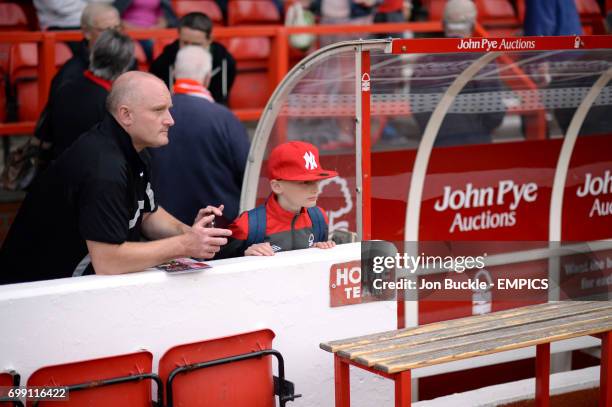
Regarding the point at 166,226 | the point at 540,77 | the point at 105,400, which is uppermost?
the point at 540,77

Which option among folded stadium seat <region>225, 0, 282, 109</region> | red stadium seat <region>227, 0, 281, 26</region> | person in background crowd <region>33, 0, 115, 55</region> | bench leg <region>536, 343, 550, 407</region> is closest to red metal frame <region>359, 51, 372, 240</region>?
bench leg <region>536, 343, 550, 407</region>

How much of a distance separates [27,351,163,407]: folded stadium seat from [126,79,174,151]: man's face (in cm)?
93

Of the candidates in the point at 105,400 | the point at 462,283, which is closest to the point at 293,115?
the point at 462,283

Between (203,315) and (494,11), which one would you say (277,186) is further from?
(494,11)

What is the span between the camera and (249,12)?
10445mm

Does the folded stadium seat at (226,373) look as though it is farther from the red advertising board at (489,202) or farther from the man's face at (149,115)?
the red advertising board at (489,202)

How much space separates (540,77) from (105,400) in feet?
11.1

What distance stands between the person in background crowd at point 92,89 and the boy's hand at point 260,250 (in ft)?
5.68

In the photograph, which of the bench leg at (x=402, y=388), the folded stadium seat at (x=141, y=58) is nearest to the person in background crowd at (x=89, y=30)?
the folded stadium seat at (x=141, y=58)

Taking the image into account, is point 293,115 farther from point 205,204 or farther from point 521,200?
point 521,200

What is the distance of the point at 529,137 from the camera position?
666 cm

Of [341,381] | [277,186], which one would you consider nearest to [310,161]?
[277,186]

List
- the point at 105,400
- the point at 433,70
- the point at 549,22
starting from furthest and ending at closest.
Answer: the point at 549,22 < the point at 433,70 < the point at 105,400

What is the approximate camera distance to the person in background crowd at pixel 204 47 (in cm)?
706
